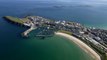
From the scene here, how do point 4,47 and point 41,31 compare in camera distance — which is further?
point 41,31

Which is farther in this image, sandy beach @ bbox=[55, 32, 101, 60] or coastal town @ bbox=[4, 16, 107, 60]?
coastal town @ bbox=[4, 16, 107, 60]

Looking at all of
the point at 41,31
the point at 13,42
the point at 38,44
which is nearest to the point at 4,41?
the point at 13,42

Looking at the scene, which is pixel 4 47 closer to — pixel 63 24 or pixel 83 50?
pixel 83 50

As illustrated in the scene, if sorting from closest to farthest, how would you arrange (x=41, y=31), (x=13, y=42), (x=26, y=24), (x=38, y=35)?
(x=13, y=42) → (x=38, y=35) → (x=41, y=31) → (x=26, y=24)

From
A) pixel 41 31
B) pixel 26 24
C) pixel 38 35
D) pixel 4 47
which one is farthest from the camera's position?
pixel 26 24

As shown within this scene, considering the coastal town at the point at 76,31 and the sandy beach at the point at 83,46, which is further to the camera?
the coastal town at the point at 76,31

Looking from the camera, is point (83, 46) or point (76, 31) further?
point (76, 31)

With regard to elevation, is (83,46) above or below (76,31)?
below
